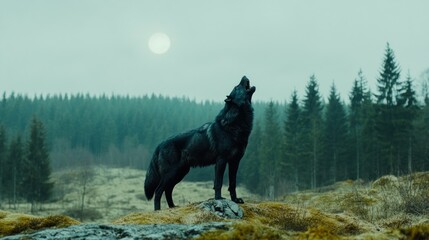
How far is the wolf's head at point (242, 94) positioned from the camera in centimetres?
956

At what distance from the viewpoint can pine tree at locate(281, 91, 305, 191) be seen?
60.9m

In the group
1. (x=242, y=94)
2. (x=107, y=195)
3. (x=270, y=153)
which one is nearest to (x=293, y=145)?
(x=270, y=153)

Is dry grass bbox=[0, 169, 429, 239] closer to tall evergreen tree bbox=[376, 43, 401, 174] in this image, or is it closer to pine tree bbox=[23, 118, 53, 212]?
tall evergreen tree bbox=[376, 43, 401, 174]

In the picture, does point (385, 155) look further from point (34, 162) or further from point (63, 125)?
point (63, 125)

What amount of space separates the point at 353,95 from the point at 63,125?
106979mm

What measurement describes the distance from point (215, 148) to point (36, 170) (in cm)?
5868

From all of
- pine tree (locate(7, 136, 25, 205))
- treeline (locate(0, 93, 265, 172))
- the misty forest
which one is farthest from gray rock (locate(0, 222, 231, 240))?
treeline (locate(0, 93, 265, 172))

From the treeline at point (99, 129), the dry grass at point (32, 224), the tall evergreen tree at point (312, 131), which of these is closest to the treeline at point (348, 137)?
the tall evergreen tree at point (312, 131)

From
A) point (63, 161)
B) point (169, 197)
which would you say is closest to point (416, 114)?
point (169, 197)

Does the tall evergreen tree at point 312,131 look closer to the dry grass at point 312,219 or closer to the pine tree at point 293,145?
the pine tree at point 293,145

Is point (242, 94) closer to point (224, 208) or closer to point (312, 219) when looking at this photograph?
point (224, 208)

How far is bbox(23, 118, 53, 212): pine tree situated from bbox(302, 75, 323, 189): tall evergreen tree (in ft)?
120

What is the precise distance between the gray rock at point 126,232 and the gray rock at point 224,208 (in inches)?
175

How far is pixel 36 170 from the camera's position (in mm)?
62656
